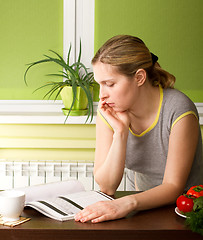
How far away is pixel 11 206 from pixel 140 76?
2.61 feet

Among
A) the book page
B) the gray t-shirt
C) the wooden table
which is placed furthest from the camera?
the gray t-shirt

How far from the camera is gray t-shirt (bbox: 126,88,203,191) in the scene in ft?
5.70

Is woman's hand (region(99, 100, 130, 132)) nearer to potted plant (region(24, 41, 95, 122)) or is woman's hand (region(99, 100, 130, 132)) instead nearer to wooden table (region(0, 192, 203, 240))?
wooden table (region(0, 192, 203, 240))

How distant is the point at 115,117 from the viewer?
1.85 meters

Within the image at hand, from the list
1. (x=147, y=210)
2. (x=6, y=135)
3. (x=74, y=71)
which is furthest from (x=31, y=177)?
(x=147, y=210)

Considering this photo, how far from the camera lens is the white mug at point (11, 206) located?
1302mm

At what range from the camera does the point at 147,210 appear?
1.50m

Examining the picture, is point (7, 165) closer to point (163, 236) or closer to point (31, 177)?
point (31, 177)

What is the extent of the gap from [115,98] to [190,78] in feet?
4.94

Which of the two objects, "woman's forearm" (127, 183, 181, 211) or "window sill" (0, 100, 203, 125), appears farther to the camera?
"window sill" (0, 100, 203, 125)

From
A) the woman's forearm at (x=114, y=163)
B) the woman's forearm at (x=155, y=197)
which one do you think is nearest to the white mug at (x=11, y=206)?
the woman's forearm at (x=155, y=197)

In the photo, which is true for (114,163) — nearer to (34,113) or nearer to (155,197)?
(155,197)

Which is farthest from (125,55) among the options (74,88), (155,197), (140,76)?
(74,88)

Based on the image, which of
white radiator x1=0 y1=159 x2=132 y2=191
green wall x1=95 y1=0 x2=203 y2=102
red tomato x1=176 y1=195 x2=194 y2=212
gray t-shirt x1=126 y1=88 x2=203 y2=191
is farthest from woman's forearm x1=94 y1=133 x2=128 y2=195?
green wall x1=95 y1=0 x2=203 y2=102
